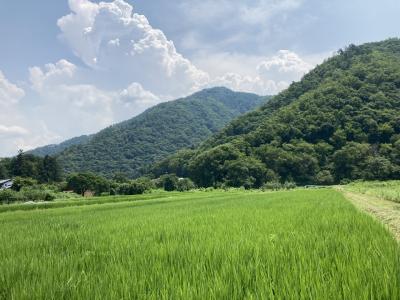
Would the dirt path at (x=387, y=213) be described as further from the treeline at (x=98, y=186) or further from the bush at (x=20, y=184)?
the bush at (x=20, y=184)

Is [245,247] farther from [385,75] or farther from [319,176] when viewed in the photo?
[385,75]

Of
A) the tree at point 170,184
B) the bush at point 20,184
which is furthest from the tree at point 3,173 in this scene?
the tree at point 170,184

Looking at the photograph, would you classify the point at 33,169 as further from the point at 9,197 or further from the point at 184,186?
the point at 9,197

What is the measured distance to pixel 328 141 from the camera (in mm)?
71188

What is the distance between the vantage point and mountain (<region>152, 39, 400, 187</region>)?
205ft

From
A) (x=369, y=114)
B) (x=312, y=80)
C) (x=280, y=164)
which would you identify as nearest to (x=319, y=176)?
(x=280, y=164)

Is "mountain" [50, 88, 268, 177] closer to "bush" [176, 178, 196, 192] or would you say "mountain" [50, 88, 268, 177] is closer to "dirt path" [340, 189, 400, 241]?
"bush" [176, 178, 196, 192]

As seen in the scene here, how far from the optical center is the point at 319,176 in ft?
206

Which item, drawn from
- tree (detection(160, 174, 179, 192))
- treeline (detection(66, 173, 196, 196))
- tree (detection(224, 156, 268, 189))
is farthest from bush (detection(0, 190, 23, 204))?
tree (detection(224, 156, 268, 189))

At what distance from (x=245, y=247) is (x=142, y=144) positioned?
140m

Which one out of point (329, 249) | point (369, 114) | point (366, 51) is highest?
point (366, 51)

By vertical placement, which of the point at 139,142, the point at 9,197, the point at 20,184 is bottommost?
the point at 9,197

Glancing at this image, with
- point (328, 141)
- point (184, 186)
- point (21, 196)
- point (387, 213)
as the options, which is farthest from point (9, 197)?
point (328, 141)

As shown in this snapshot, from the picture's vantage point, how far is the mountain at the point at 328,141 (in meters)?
62.5
